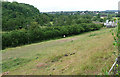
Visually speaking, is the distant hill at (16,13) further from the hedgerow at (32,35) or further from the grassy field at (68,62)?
the grassy field at (68,62)

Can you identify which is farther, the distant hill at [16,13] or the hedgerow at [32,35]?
the distant hill at [16,13]

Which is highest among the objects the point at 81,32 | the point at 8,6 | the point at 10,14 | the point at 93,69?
the point at 8,6

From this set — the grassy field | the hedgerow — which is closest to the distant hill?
the hedgerow

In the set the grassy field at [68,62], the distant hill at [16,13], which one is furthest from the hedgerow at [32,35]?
the distant hill at [16,13]

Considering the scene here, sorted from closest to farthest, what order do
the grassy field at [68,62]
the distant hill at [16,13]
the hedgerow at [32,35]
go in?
the grassy field at [68,62] < the hedgerow at [32,35] < the distant hill at [16,13]

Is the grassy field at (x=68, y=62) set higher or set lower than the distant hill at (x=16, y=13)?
lower

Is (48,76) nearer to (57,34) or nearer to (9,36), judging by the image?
(9,36)

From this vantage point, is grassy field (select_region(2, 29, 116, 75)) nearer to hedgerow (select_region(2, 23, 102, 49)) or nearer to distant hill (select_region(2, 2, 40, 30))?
hedgerow (select_region(2, 23, 102, 49))

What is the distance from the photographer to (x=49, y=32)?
26.0 metres

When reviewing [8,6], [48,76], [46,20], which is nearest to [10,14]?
[8,6]

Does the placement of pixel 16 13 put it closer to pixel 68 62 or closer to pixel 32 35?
pixel 32 35

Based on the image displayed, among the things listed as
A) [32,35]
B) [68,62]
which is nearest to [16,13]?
[32,35]

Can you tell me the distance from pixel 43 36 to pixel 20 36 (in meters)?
5.14

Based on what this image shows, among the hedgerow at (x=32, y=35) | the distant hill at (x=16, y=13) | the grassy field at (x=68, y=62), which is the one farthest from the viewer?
the distant hill at (x=16, y=13)
